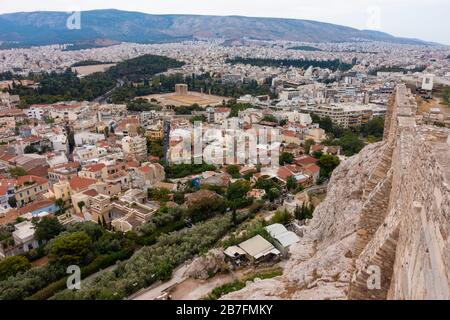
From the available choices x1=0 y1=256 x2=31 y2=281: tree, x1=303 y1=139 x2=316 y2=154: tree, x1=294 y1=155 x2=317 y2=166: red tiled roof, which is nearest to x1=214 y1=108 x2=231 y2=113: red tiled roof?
x1=303 y1=139 x2=316 y2=154: tree

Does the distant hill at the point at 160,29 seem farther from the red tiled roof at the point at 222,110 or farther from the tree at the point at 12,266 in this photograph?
the tree at the point at 12,266

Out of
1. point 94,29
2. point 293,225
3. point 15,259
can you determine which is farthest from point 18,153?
point 94,29

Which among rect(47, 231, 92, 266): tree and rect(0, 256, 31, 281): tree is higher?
rect(47, 231, 92, 266): tree

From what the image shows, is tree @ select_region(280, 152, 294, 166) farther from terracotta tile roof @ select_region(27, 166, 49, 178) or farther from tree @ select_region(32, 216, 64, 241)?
terracotta tile roof @ select_region(27, 166, 49, 178)

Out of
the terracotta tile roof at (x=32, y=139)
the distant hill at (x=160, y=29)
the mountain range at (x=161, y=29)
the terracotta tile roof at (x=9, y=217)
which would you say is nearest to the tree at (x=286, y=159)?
the terracotta tile roof at (x=9, y=217)

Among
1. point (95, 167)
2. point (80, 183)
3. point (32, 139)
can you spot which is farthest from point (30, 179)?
point (32, 139)

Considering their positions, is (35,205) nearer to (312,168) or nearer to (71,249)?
(71,249)
